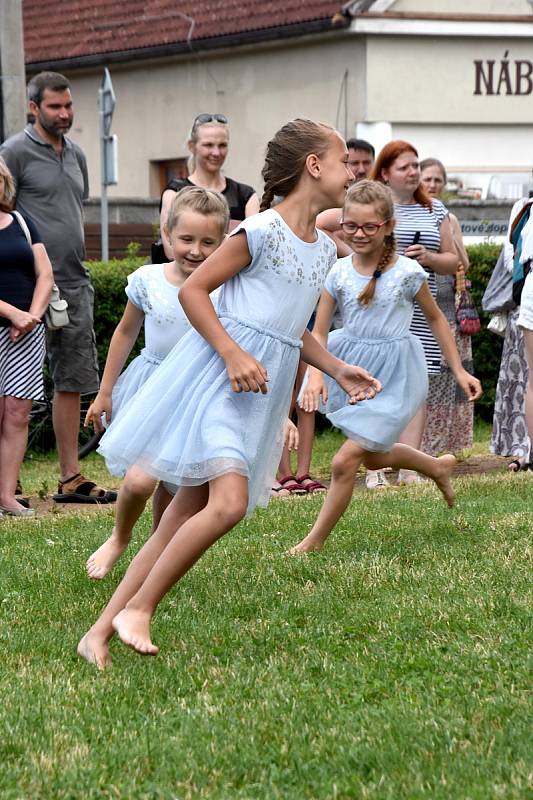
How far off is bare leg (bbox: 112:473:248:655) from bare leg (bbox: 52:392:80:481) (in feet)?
15.4

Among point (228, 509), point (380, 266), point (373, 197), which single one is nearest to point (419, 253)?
point (380, 266)

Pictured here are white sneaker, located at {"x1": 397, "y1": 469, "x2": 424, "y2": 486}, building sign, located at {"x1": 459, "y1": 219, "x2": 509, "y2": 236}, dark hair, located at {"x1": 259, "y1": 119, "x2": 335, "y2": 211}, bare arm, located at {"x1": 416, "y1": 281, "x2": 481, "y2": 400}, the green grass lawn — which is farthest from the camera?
building sign, located at {"x1": 459, "y1": 219, "x2": 509, "y2": 236}

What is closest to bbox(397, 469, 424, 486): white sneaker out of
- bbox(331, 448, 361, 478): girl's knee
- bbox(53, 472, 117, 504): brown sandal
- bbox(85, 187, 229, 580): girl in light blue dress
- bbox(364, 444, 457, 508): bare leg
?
bbox(53, 472, 117, 504): brown sandal

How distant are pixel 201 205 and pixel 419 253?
386cm

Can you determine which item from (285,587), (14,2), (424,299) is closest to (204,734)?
(285,587)

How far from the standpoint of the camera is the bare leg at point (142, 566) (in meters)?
5.09

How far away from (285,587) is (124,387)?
3.91 feet

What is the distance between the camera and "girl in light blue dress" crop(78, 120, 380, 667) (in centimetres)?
491

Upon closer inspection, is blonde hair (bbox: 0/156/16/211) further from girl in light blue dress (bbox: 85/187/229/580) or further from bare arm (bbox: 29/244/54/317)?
girl in light blue dress (bbox: 85/187/229/580)

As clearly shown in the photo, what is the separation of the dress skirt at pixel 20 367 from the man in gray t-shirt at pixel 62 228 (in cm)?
67

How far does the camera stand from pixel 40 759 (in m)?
4.02

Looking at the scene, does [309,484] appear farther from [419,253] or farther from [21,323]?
[21,323]

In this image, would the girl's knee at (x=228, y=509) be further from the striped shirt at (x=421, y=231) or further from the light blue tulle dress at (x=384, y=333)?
the striped shirt at (x=421, y=231)

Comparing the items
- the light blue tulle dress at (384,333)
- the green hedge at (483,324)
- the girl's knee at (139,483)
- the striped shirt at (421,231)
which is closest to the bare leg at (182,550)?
the girl's knee at (139,483)
